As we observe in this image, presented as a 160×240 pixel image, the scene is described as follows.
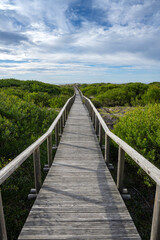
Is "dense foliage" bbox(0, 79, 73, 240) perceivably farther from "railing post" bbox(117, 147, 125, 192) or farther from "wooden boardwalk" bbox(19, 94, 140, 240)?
"railing post" bbox(117, 147, 125, 192)

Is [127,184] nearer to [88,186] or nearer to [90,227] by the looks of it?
[88,186]

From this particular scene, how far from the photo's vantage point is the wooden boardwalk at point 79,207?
230cm

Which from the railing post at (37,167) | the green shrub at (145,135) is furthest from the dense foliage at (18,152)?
the green shrub at (145,135)

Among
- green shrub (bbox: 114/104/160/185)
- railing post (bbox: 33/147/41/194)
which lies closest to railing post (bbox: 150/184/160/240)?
railing post (bbox: 33/147/41/194)

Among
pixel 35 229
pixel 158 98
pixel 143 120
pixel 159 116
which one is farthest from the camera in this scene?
pixel 158 98

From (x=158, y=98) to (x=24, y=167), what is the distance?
15.4 meters

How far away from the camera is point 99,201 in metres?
2.96

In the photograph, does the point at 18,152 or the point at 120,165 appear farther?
the point at 18,152

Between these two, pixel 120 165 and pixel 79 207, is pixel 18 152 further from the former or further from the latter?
pixel 120 165

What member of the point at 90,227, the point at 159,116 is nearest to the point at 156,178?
the point at 90,227

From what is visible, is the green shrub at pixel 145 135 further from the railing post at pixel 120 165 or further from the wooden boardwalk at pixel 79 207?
the railing post at pixel 120 165

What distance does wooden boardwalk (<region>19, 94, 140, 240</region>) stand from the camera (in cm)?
230

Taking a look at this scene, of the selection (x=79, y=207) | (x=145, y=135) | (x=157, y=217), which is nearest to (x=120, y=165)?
(x=79, y=207)

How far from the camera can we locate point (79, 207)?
9.18ft
